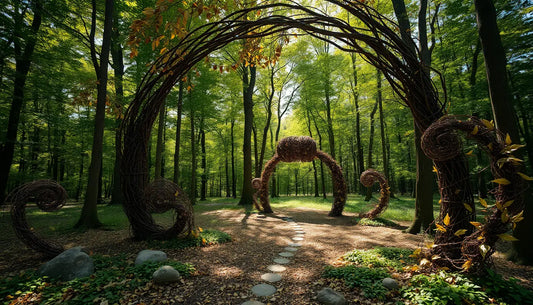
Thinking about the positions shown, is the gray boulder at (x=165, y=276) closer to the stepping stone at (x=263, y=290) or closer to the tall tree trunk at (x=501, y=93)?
the stepping stone at (x=263, y=290)

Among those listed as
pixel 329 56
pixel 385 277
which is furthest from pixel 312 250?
pixel 329 56

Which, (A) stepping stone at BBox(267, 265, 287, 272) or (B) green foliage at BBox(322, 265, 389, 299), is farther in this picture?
(A) stepping stone at BBox(267, 265, 287, 272)

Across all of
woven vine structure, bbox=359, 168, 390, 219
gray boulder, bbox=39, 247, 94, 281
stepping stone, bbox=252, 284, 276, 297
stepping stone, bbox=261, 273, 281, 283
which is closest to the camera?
stepping stone, bbox=252, 284, 276, 297

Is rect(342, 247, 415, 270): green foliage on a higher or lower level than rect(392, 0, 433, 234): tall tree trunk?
lower

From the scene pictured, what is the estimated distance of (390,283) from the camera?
2332mm

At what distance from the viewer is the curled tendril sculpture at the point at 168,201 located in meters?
3.97

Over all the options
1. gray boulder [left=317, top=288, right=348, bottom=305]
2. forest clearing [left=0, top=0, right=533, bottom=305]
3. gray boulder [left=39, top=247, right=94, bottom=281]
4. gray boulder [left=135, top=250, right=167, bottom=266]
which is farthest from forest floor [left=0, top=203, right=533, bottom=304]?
gray boulder [left=39, top=247, right=94, bottom=281]

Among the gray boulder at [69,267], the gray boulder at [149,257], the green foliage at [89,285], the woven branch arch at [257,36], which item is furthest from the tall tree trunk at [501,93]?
the gray boulder at [69,267]

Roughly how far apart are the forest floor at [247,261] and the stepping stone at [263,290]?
0.07 meters

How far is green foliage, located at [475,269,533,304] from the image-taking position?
6.17 ft

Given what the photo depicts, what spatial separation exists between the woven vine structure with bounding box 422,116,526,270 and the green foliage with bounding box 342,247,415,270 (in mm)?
657

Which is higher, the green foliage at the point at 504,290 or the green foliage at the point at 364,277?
the green foliage at the point at 504,290

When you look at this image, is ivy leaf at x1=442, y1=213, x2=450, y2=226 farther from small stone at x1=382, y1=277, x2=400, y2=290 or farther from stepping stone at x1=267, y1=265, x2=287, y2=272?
stepping stone at x1=267, y1=265, x2=287, y2=272

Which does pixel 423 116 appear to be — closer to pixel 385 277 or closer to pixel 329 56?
pixel 385 277
